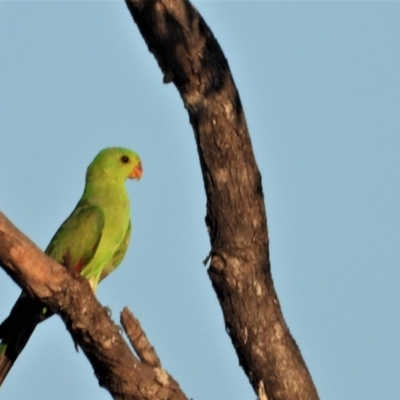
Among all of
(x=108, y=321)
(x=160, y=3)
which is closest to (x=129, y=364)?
(x=108, y=321)

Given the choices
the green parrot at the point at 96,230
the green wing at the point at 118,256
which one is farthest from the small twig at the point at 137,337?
the green wing at the point at 118,256

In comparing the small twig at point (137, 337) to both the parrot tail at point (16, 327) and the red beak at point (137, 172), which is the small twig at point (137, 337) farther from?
the red beak at point (137, 172)

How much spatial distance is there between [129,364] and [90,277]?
7.62ft

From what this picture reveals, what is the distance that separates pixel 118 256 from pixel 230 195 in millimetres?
2749

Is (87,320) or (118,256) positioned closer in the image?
(87,320)

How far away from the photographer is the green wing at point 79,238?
662 cm

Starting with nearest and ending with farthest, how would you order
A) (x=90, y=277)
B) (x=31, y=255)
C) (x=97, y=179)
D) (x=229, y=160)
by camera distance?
1. (x=31, y=255)
2. (x=229, y=160)
3. (x=90, y=277)
4. (x=97, y=179)

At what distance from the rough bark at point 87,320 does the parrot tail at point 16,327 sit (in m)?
1.10

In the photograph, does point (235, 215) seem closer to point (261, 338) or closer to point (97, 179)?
point (261, 338)

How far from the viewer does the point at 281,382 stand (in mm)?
4832

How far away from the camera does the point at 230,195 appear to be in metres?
4.64

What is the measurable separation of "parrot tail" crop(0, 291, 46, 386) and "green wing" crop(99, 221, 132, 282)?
4.51ft

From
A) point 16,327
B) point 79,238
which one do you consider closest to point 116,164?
point 79,238

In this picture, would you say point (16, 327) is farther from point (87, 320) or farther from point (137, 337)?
point (87, 320)
